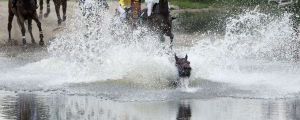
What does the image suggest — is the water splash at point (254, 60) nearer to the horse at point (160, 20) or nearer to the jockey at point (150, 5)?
the horse at point (160, 20)

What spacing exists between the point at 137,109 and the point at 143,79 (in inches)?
125

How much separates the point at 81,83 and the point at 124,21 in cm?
749

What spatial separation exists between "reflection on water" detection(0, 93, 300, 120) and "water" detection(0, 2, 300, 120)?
0.01m

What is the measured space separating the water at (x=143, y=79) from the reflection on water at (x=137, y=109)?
1 cm

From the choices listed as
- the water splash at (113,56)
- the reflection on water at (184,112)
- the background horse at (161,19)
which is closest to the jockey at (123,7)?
the water splash at (113,56)

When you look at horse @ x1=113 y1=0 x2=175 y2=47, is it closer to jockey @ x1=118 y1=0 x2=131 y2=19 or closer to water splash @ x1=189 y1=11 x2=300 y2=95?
water splash @ x1=189 y1=11 x2=300 y2=95

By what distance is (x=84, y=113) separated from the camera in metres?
12.9

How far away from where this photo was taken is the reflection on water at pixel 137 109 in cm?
1254

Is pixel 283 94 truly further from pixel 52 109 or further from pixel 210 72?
pixel 52 109

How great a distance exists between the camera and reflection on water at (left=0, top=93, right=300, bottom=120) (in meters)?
12.5

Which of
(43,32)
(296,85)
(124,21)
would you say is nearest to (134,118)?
(296,85)

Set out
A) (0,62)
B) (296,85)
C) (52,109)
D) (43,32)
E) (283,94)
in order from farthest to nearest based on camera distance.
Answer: (43,32)
(0,62)
(296,85)
(283,94)
(52,109)

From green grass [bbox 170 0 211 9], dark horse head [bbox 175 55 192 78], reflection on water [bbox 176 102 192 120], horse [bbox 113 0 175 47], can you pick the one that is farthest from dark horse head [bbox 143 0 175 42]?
green grass [bbox 170 0 211 9]

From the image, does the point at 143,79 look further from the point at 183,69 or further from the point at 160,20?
the point at 160,20
